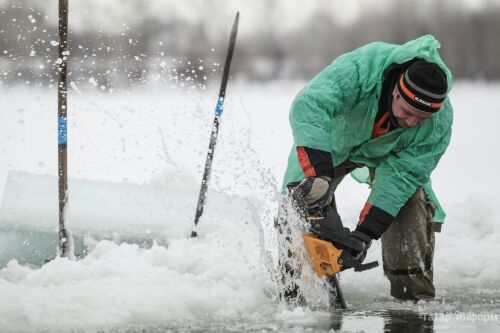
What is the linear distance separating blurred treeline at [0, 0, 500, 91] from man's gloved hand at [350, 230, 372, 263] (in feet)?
26.5

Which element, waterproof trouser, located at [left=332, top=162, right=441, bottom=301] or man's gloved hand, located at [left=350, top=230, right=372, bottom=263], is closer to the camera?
man's gloved hand, located at [left=350, top=230, right=372, bottom=263]

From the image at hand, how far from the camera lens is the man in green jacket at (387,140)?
13.8ft

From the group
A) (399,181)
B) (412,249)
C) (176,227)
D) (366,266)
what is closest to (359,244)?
Answer: (366,266)

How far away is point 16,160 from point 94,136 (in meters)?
2.20

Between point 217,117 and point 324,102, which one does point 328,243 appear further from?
point 217,117

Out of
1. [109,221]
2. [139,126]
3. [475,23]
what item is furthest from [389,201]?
[475,23]

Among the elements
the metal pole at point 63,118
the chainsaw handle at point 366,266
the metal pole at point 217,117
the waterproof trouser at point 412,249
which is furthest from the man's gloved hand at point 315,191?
the metal pole at point 217,117

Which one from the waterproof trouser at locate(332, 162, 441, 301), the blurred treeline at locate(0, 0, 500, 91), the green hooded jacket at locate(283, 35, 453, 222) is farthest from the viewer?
the blurred treeline at locate(0, 0, 500, 91)

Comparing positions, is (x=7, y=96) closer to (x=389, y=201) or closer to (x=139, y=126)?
(x=139, y=126)

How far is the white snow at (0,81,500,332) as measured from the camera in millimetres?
4039

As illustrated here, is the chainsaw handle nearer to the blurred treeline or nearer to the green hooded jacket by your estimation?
the green hooded jacket

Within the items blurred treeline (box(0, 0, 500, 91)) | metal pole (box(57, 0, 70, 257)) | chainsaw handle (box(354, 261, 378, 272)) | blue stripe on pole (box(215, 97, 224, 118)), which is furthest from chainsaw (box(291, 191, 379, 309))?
blurred treeline (box(0, 0, 500, 91))

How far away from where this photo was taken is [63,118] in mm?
5559

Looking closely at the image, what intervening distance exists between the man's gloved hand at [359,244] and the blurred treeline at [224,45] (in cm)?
808
